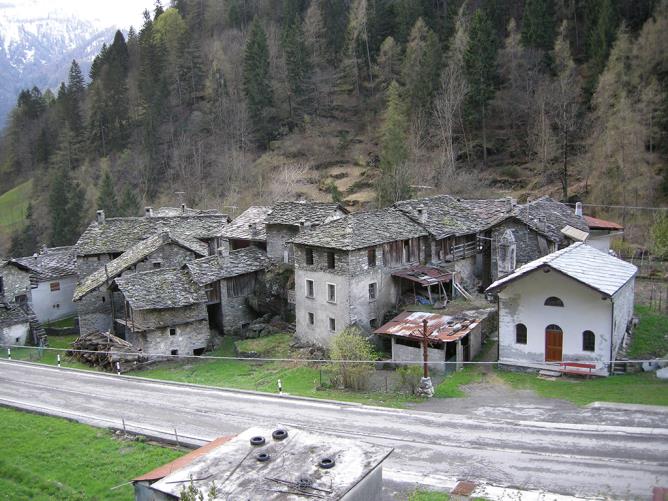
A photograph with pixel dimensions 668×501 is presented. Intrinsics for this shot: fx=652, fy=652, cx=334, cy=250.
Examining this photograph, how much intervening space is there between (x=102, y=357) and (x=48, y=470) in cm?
2030

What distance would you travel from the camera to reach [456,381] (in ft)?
109

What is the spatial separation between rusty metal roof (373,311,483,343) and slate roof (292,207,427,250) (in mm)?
5471

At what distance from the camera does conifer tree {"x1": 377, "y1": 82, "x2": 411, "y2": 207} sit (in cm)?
6600

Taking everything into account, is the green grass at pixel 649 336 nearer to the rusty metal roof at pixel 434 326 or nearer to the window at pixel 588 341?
the window at pixel 588 341

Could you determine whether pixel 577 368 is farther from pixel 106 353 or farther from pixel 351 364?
pixel 106 353

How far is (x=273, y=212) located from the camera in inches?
2060

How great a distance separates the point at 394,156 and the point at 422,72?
633 inches

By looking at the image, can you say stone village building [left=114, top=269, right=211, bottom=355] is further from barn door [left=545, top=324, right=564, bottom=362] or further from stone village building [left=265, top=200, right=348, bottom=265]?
barn door [left=545, top=324, right=564, bottom=362]

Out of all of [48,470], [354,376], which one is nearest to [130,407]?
[48,470]

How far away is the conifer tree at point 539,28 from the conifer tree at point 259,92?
37.7 metres

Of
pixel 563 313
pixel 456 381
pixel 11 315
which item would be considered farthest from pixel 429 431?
pixel 11 315

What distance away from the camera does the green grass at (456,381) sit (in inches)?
1235

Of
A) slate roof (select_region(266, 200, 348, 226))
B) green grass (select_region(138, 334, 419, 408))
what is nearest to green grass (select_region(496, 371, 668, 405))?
green grass (select_region(138, 334, 419, 408))

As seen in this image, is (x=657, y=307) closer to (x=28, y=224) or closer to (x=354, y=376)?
(x=354, y=376)
